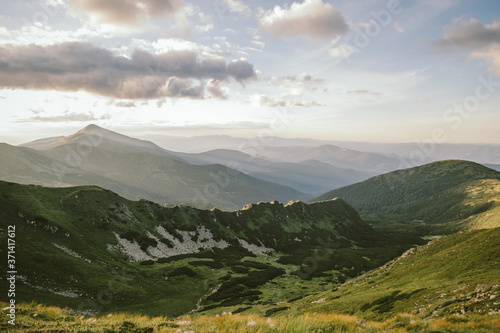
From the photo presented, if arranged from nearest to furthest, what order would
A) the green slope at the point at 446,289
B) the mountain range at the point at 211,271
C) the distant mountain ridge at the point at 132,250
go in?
the green slope at the point at 446,289, the mountain range at the point at 211,271, the distant mountain ridge at the point at 132,250

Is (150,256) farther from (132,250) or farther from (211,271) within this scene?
(211,271)

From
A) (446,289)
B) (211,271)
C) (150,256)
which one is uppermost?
(446,289)

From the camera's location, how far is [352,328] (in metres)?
11.3

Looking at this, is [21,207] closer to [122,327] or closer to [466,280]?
[122,327]

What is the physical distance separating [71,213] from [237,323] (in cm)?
11404

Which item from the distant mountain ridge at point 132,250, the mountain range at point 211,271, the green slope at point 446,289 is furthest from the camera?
the distant mountain ridge at point 132,250

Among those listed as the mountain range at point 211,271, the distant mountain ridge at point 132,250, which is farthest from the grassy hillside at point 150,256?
the mountain range at point 211,271

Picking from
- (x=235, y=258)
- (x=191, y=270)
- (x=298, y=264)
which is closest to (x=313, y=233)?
(x=298, y=264)

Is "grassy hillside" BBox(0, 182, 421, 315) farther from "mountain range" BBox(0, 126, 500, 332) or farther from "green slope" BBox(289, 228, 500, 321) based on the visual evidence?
"green slope" BBox(289, 228, 500, 321)

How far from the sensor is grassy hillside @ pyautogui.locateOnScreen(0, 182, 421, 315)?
6094 centimetres

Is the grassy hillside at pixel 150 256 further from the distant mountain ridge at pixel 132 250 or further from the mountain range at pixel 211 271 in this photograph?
the mountain range at pixel 211 271

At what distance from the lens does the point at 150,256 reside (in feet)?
333

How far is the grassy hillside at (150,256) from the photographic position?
60938 mm

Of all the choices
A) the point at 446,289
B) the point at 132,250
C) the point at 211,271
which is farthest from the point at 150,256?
the point at 446,289
